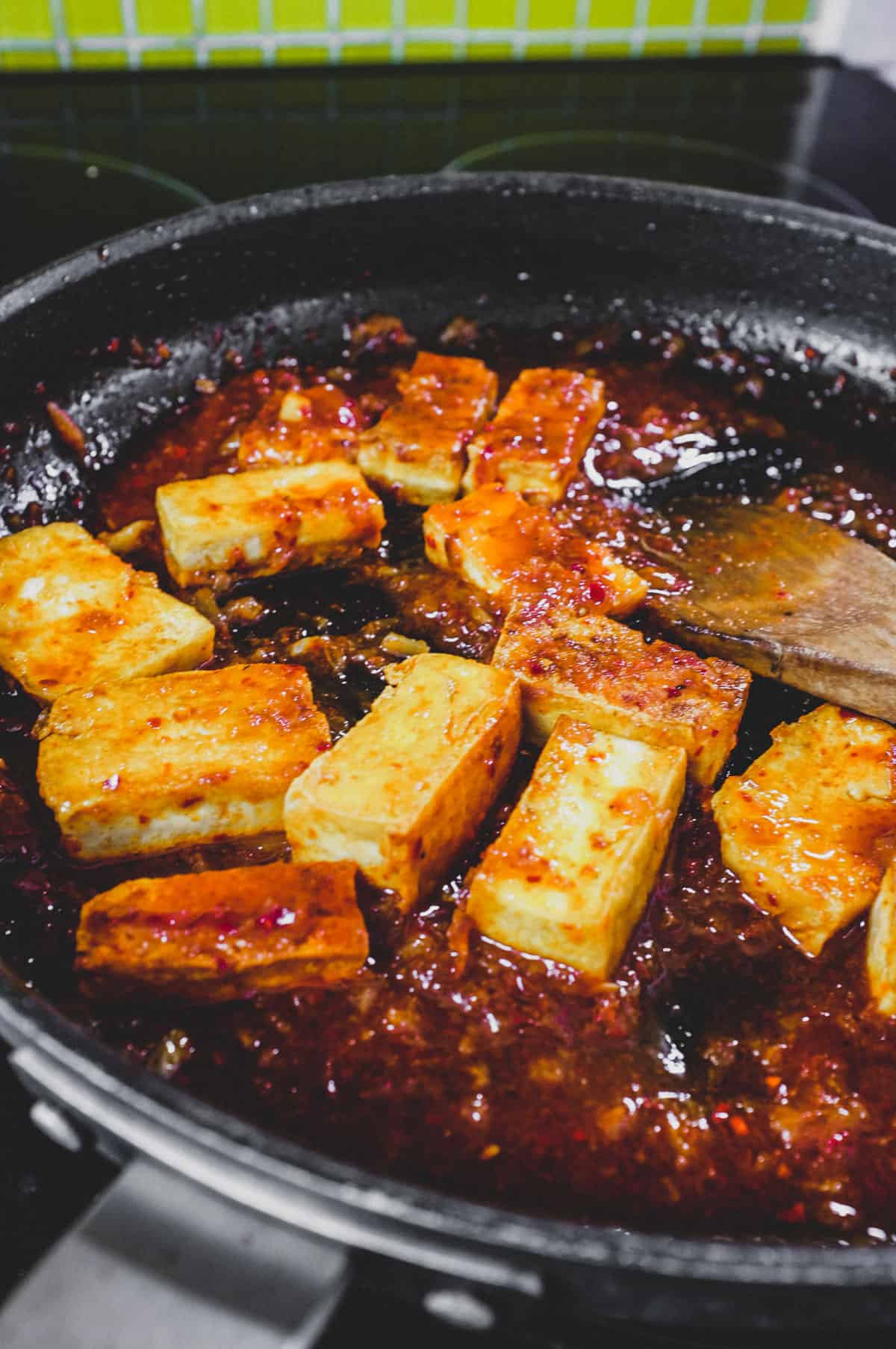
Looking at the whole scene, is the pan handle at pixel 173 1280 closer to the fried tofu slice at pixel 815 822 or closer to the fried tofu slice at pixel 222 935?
the fried tofu slice at pixel 222 935

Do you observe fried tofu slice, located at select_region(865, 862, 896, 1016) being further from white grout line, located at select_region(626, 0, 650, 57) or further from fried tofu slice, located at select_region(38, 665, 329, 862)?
white grout line, located at select_region(626, 0, 650, 57)

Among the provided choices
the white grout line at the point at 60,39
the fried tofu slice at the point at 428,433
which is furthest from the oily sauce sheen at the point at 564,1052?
the white grout line at the point at 60,39

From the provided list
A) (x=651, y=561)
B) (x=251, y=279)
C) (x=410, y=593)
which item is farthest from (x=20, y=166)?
(x=651, y=561)

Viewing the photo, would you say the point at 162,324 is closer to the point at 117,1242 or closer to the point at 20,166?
the point at 20,166

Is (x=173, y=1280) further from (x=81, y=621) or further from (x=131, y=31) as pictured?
(x=131, y=31)

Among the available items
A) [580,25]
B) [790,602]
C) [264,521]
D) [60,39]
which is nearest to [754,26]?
[580,25]

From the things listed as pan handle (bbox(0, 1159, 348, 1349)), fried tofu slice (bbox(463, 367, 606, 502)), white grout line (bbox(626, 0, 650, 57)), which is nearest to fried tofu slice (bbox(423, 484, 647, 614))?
fried tofu slice (bbox(463, 367, 606, 502))
